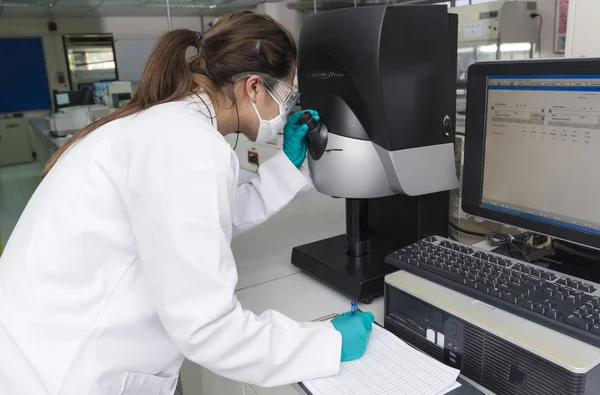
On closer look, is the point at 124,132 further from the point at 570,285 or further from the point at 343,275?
the point at 570,285

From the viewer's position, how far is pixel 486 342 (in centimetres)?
63

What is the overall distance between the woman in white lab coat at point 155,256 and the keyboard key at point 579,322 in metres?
0.28

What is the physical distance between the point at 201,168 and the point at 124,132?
0.15 metres

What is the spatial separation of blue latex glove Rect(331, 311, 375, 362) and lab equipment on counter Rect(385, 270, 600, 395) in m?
0.08

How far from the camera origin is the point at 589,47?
38.4 inches

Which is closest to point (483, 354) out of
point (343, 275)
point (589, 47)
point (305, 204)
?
point (343, 275)

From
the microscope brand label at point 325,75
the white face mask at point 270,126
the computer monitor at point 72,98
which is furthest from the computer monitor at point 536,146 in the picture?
the computer monitor at point 72,98

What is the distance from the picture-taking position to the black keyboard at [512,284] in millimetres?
595

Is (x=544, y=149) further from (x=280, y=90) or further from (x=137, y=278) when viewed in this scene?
(x=137, y=278)

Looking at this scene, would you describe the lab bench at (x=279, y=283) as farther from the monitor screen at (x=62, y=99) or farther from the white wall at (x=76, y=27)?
the monitor screen at (x=62, y=99)

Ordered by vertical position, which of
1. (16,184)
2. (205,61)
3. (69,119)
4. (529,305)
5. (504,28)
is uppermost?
(504,28)

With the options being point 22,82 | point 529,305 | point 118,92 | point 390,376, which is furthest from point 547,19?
point 22,82

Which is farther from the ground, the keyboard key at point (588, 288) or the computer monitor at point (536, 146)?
the computer monitor at point (536, 146)

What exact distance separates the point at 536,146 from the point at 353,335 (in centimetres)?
43
